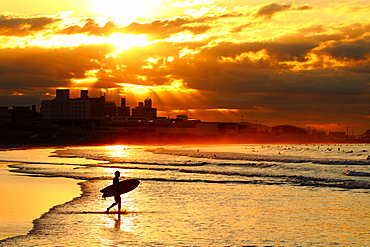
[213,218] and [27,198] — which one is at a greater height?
[213,218]

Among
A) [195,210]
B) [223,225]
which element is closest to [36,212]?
[195,210]

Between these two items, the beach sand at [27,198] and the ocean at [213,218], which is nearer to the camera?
the ocean at [213,218]

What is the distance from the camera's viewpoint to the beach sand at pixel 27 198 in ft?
64.9

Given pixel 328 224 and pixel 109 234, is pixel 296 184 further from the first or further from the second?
pixel 109 234

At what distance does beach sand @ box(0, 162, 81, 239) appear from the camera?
64.9ft

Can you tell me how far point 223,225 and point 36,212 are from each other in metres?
9.56

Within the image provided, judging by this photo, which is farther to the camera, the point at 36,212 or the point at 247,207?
the point at 247,207

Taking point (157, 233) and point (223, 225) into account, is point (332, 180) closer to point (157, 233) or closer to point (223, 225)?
point (223, 225)

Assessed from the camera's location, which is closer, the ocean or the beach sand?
the ocean

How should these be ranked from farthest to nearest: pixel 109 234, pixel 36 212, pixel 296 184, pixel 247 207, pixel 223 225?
pixel 296 184, pixel 247 207, pixel 36 212, pixel 223 225, pixel 109 234

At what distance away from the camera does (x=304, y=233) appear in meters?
18.7

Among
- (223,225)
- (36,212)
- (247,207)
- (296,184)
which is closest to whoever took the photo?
(223,225)

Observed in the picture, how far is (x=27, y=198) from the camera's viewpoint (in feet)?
90.9

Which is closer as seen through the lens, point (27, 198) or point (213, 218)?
point (213, 218)
